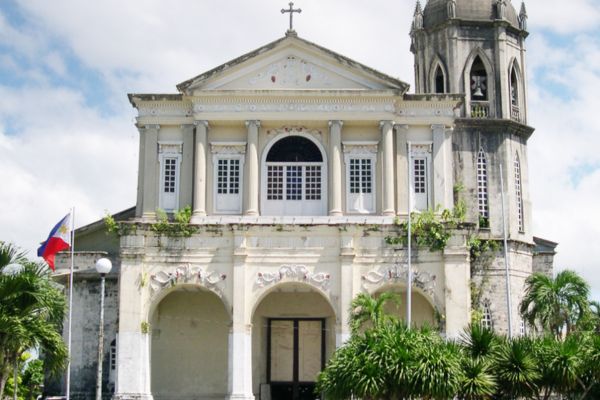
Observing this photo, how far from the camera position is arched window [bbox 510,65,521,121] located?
42219mm

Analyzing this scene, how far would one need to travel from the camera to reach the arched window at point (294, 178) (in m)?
38.1

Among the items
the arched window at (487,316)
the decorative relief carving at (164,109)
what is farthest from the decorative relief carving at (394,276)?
the decorative relief carving at (164,109)

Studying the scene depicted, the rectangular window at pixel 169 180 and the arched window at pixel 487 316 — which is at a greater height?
the rectangular window at pixel 169 180

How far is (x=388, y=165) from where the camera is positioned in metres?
37.7

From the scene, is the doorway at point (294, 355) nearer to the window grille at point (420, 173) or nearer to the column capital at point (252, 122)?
the window grille at point (420, 173)

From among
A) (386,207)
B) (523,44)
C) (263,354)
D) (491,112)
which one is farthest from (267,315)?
(523,44)

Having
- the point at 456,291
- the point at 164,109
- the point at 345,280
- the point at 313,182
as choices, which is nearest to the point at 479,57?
the point at 313,182

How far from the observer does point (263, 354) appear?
38.5 meters

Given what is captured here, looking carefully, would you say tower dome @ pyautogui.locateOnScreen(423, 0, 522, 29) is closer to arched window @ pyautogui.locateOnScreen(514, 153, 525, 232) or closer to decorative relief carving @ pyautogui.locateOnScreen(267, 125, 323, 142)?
arched window @ pyautogui.locateOnScreen(514, 153, 525, 232)

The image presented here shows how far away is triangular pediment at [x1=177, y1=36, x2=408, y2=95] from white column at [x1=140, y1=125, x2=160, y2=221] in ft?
7.72

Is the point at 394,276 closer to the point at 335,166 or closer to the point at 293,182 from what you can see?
Answer: the point at 335,166

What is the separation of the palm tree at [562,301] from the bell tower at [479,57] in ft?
29.8

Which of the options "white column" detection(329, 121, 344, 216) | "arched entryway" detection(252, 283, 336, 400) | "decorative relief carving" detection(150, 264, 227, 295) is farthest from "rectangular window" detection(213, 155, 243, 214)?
"arched entryway" detection(252, 283, 336, 400)

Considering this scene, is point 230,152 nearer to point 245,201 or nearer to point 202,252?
point 245,201
